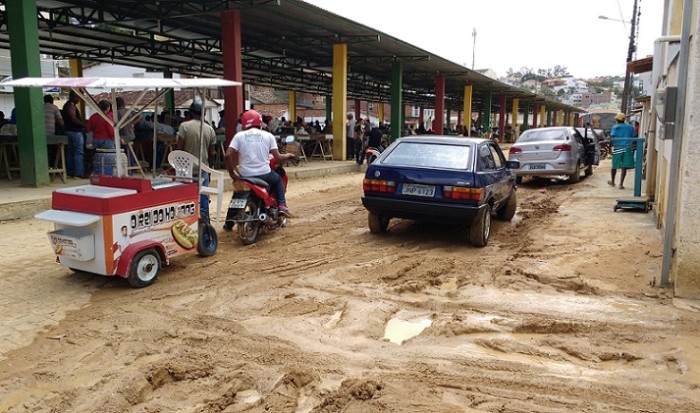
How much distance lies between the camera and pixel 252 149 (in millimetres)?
7535

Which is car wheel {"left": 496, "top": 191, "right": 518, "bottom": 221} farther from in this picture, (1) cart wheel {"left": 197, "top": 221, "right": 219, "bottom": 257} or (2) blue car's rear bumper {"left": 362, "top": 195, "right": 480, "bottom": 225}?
(1) cart wheel {"left": 197, "top": 221, "right": 219, "bottom": 257}

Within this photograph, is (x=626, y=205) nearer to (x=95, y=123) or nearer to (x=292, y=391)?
(x=292, y=391)

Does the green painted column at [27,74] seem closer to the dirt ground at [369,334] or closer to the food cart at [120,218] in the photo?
the dirt ground at [369,334]

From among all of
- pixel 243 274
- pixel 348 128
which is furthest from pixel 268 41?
pixel 243 274

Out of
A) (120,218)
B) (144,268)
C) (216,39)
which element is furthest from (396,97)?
(120,218)

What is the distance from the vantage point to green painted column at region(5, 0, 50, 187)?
9828mm

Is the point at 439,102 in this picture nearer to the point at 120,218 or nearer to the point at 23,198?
the point at 23,198

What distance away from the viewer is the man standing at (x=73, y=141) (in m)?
11.7

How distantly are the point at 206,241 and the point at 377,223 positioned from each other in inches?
101

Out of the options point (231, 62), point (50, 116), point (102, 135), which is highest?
point (231, 62)

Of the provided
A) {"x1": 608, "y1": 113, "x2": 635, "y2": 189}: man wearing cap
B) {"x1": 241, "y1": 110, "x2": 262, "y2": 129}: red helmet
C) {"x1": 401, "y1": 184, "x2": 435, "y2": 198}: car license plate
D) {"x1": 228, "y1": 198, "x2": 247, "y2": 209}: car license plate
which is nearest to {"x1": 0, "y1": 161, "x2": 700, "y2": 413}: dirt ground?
{"x1": 228, "y1": 198, "x2": 247, "y2": 209}: car license plate

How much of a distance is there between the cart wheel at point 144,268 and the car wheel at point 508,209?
593 cm

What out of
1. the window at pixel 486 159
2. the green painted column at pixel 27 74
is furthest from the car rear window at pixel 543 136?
the green painted column at pixel 27 74

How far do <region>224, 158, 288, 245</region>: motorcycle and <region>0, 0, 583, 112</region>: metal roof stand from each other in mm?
7298
